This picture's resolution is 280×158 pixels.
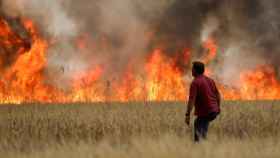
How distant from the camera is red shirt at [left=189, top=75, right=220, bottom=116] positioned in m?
10.4

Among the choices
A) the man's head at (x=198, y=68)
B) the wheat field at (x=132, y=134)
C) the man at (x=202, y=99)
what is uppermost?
the man's head at (x=198, y=68)

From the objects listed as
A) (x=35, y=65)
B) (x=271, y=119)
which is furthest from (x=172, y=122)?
(x=35, y=65)

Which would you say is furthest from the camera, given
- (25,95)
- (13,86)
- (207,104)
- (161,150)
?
(25,95)

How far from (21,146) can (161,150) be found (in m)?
3.83

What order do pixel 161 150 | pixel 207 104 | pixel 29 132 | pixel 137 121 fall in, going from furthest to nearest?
pixel 137 121, pixel 29 132, pixel 207 104, pixel 161 150

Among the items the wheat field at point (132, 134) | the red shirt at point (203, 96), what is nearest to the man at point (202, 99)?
the red shirt at point (203, 96)

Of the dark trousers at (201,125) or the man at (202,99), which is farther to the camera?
the dark trousers at (201,125)

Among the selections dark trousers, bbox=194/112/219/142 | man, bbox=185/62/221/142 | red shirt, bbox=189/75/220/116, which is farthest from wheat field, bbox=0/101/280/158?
red shirt, bbox=189/75/220/116

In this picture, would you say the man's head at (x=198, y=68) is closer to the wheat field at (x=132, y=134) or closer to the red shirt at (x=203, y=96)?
the red shirt at (x=203, y=96)

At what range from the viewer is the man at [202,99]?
10375 mm

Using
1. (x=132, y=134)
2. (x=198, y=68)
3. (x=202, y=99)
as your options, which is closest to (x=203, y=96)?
(x=202, y=99)

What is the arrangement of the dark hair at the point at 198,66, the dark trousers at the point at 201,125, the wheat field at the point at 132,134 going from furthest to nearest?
the dark trousers at the point at 201,125
the dark hair at the point at 198,66
the wheat field at the point at 132,134

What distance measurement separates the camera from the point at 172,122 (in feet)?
49.0

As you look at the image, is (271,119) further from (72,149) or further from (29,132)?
(72,149)
